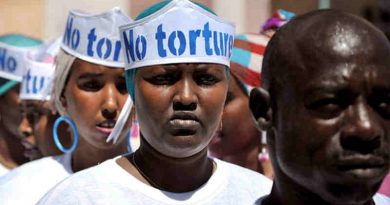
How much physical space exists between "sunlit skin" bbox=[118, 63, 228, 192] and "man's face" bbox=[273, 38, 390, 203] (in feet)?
3.13

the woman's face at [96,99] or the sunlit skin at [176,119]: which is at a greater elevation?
the sunlit skin at [176,119]

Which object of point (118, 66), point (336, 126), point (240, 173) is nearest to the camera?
point (336, 126)

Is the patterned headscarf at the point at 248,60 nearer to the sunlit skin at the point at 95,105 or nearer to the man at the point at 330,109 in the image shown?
the sunlit skin at the point at 95,105

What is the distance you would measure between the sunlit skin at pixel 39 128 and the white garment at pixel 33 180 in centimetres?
53

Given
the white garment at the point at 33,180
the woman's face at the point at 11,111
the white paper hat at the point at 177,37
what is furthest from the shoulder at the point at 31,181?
the woman's face at the point at 11,111

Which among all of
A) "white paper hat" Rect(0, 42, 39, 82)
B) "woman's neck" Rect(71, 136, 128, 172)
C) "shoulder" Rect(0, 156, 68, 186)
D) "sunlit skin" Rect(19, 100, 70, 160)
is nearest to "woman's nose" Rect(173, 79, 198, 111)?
"woman's neck" Rect(71, 136, 128, 172)

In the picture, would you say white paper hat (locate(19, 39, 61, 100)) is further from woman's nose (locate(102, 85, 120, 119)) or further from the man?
the man

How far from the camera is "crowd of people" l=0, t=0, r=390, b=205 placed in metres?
1.86

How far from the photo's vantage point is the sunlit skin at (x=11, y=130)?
5.23 metres

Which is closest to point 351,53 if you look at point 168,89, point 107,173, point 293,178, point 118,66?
point 293,178

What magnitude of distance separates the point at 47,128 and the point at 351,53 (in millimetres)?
3171

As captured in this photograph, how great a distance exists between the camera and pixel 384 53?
6.27 ft

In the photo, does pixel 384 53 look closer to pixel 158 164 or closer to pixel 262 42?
pixel 158 164

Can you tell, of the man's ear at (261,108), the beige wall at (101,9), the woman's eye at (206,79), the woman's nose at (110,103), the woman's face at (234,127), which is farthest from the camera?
the beige wall at (101,9)
